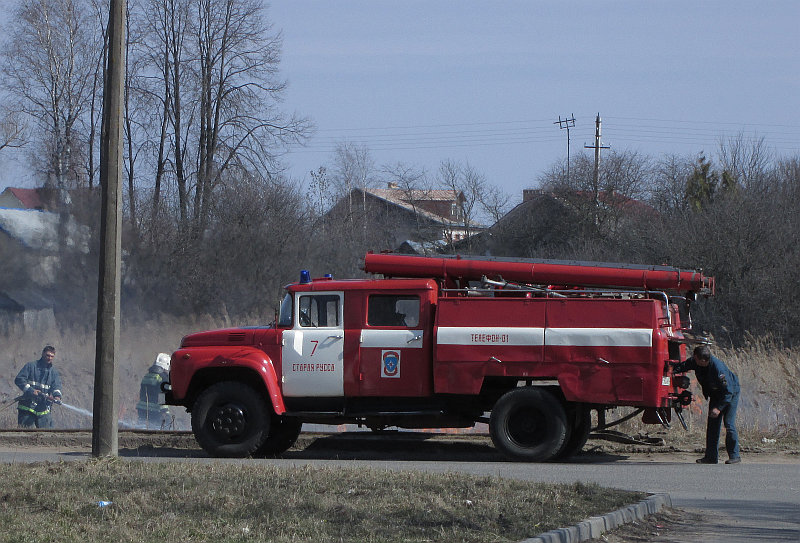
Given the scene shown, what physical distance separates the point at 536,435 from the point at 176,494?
589 cm

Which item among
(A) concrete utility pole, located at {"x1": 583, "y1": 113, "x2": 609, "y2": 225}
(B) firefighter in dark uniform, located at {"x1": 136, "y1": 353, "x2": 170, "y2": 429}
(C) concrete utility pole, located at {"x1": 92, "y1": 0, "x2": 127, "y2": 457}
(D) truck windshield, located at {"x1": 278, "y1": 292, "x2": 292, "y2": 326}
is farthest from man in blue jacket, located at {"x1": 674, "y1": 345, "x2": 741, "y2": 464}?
(A) concrete utility pole, located at {"x1": 583, "y1": 113, "x2": 609, "y2": 225}

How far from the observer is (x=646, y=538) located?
8266 mm

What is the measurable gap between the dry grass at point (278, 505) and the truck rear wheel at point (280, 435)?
11.7 feet

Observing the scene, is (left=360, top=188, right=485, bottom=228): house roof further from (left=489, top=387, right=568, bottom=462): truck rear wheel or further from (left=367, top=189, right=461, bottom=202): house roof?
(left=489, top=387, right=568, bottom=462): truck rear wheel

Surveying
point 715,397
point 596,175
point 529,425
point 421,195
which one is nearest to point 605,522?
point 529,425

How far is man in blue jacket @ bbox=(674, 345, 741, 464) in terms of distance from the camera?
43.7 feet

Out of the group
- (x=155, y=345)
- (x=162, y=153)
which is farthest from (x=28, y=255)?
(x=162, y=153)

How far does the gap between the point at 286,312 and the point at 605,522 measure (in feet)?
22.6

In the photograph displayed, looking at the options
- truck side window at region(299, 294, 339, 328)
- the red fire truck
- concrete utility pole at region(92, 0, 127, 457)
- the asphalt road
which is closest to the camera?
the asphalt road

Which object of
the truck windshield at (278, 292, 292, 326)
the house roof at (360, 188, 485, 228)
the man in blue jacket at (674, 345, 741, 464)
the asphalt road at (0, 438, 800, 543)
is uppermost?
the house roof at (360, 188, 485, 228)

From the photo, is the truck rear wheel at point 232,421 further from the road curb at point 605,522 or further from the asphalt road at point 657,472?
the road curb at point 605,522

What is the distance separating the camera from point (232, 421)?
13.7 m

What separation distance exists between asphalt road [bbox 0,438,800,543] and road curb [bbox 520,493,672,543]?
1.12 ft

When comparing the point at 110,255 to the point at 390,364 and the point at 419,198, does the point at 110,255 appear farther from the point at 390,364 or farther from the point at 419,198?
the point at 419,198
